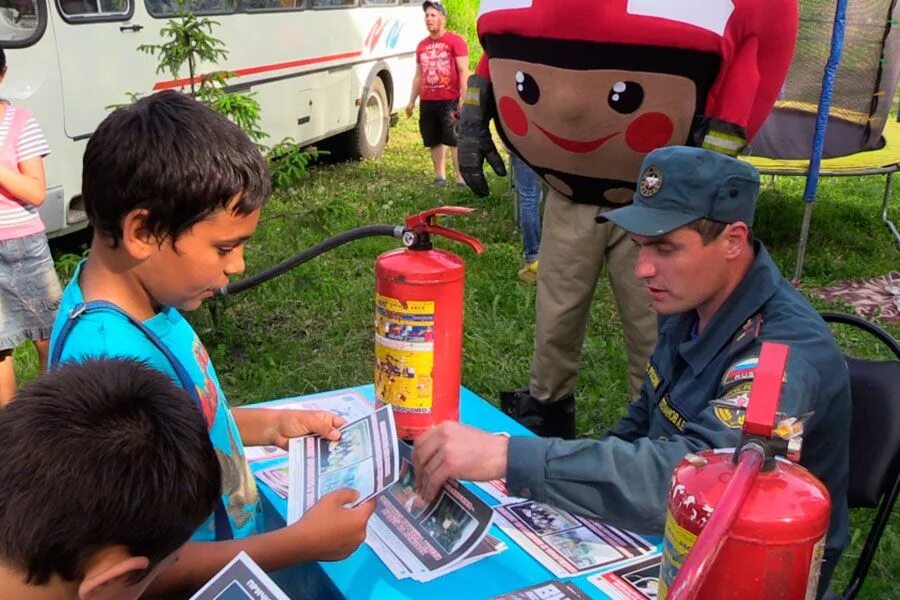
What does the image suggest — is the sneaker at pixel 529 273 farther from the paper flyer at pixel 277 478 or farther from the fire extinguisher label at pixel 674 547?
the fire extinguisher label at pixel 674 547

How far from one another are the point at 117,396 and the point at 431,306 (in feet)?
2.47

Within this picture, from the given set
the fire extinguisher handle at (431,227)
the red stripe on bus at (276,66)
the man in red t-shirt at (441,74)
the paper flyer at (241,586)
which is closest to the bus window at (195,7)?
the red stripe on bus at (276,66)

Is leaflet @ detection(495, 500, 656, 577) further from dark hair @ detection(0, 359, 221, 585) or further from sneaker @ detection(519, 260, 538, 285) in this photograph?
sneaker @ detection(519, 260, 538, 285)

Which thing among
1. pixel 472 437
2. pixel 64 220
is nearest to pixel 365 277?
pixel 64 220

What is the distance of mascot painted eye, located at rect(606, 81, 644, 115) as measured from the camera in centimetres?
249

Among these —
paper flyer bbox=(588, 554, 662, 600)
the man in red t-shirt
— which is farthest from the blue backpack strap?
the man in red t-shirt

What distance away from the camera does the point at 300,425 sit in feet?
5.58

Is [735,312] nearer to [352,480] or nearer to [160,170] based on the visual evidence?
[352,480]

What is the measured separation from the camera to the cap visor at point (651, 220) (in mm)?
1618

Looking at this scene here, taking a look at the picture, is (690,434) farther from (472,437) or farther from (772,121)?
(772,121)

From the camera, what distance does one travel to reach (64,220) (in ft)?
15.0

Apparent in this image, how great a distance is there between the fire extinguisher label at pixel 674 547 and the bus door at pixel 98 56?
4.29 m

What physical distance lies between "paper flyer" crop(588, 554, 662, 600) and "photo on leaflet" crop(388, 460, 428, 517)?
32 cm

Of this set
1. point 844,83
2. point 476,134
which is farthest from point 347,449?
point 844,83
